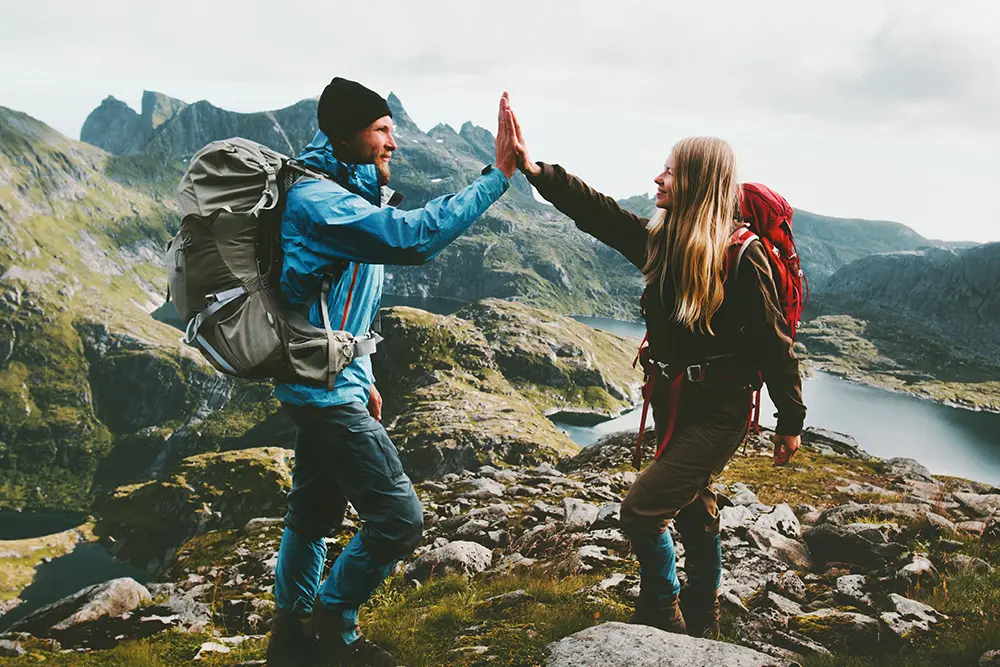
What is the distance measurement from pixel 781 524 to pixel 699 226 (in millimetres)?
8433

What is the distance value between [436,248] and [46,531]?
7529 inches

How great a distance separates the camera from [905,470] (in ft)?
88.2

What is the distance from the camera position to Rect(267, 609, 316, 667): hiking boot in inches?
215

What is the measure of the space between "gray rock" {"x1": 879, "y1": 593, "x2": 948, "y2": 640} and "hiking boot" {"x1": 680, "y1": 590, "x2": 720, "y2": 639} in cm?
166

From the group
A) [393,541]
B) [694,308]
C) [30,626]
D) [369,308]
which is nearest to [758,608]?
[694,308]

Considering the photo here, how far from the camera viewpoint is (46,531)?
152m

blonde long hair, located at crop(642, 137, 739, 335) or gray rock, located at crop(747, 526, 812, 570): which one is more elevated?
blonde long hair, located at crop(642, 137, 739, 335)

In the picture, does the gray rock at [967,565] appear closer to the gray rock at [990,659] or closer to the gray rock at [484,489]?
the gray rock at [990,659]

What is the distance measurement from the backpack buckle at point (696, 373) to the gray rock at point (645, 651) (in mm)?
2227

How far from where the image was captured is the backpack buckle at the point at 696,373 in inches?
219

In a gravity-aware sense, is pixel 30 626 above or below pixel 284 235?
below

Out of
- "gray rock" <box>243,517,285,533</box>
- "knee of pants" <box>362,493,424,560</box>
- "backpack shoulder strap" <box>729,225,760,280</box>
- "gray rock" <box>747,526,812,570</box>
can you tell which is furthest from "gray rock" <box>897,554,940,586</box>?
"gray rock" <box>243,517,285,533</box>

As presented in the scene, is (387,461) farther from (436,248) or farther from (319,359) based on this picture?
(436,248)

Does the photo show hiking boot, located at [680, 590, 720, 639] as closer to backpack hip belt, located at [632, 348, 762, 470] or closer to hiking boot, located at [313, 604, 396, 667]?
backpack hip belt, located at [632, 348, 762, 470]
